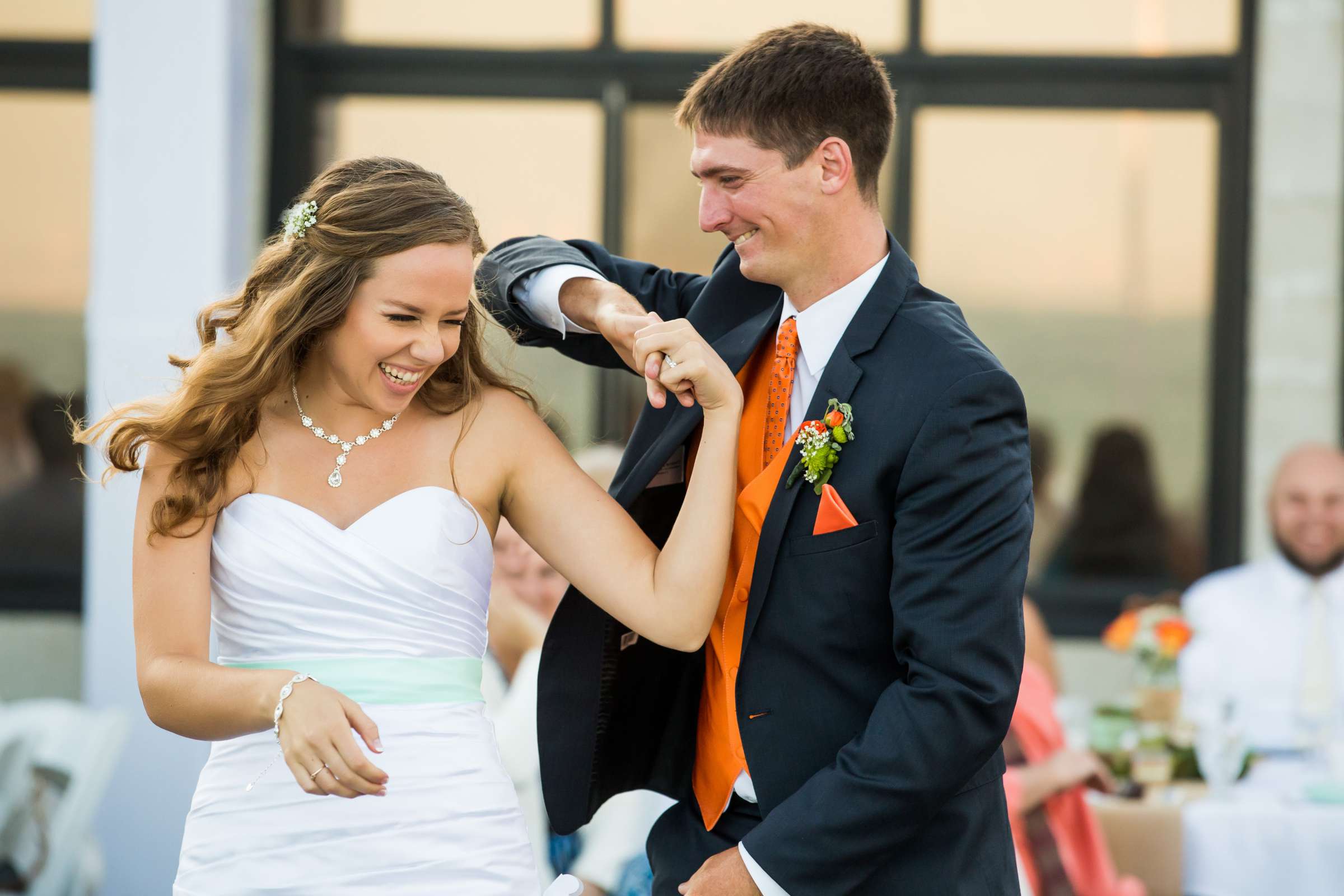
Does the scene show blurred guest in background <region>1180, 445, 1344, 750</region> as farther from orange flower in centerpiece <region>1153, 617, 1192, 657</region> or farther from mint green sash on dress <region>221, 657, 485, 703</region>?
mint green sash on dress <region>221, 657, 485, 703</region>

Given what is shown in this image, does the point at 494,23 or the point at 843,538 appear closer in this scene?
the point at 843,538

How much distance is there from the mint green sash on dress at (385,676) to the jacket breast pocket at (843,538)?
0.55m

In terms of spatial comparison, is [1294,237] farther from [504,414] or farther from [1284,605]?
[504,414]

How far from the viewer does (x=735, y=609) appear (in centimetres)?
192

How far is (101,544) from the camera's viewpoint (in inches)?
186

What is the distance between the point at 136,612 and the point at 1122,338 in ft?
15.3

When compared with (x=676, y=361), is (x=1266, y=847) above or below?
below

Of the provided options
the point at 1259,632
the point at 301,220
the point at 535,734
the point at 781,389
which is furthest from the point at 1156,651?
the point at 301,220

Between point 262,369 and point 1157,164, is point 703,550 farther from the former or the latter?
point 1157,164

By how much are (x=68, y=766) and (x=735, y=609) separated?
3001mm

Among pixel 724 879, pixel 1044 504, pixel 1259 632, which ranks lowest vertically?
pixel 1259 632

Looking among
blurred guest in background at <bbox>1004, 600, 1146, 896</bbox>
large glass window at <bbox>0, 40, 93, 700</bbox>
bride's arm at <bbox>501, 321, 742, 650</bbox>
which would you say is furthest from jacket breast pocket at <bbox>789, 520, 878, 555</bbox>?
large glass window at <bbox>0, 40, 93, 700</bbox>

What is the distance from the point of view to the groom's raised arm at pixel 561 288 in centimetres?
218

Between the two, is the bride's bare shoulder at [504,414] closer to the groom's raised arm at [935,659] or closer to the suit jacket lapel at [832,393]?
the suit jacket lapel at [832,393]
